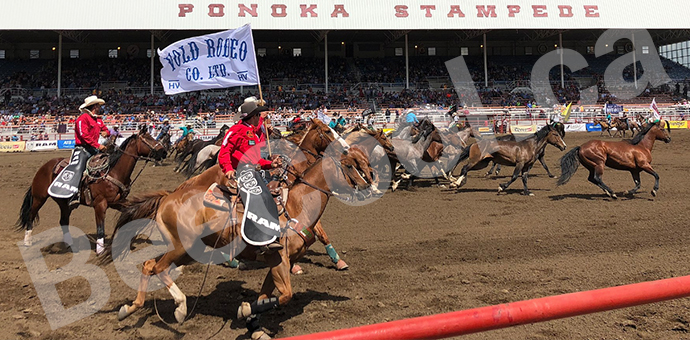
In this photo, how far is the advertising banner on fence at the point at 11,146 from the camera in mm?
23766

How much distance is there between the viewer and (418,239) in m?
7.53

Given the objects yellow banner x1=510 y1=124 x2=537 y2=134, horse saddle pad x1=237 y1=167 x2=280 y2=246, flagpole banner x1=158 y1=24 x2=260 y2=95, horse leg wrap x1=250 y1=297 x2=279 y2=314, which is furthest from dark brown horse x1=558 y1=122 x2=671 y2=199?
yellow banner x1=510 y1=124 x2=537 y2=134

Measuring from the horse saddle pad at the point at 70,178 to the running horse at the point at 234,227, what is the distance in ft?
8.39

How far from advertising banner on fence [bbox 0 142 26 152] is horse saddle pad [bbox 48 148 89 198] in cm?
2102

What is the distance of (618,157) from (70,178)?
36.1 feet

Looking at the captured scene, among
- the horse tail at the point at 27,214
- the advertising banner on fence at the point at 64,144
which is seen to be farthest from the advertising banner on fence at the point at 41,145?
the horse tail at the point at 27,214

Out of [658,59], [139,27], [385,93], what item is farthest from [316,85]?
[658,59]

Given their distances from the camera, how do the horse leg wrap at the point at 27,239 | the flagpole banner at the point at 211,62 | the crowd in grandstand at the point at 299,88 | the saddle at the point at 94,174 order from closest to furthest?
the flagpole banner at the point at 211,62 → the saddle at the point at 94,174 → the horse leg wrap at the point at 27,239 → the crowd in grandstand at the point at 299,88

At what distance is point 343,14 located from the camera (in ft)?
109

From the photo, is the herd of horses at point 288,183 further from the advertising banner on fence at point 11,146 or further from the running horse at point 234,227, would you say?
the advertising banner on fence at point 11,146

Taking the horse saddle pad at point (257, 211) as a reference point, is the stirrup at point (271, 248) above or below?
below

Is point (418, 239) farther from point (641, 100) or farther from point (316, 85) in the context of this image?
point (641, 100)

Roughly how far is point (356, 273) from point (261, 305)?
209 centimetres

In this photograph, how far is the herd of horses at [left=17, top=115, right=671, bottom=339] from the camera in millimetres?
4367
